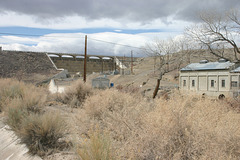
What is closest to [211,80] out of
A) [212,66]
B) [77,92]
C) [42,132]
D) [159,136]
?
[212,66]

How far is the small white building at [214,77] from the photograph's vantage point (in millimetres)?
30609

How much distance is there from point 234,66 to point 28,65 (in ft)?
187

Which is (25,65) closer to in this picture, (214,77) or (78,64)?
(78,64)

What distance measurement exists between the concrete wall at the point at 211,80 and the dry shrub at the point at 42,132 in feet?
84.4

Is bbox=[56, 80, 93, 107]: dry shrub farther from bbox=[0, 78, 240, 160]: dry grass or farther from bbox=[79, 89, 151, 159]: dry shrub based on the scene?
bbox=[0, 78, 240, 160]: dry grass

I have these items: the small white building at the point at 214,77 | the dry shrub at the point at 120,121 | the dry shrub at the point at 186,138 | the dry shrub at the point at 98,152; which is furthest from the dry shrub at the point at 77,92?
the small white building at the point at 214,77

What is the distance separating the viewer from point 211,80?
33.6m

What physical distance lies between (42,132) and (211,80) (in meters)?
32.3

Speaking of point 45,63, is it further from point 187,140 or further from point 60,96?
point 187,140

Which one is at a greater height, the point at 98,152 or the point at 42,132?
the point at 98,152

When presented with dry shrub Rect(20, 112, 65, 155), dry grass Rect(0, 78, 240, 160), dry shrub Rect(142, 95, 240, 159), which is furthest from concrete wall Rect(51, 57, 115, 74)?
dry shrub Rect(142, 95, 240, 159)

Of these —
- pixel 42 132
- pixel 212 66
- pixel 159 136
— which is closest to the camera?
pixel 159 136

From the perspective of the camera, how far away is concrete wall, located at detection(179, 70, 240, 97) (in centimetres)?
3085

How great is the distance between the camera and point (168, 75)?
51.1 meters
